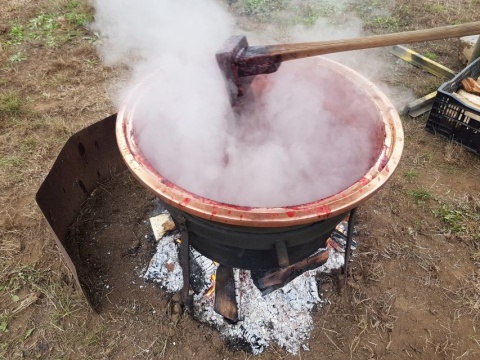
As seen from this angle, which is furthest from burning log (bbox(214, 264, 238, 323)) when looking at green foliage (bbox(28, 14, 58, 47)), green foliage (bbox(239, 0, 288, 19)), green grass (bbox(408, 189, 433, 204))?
green foliage (bbox(239, 0, 288, 19))

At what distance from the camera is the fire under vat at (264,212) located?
1430 millimetres

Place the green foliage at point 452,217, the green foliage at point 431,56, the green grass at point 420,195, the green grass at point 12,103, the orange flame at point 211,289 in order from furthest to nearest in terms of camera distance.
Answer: the green foliage at point 431,56
the green grass at point 12,103
the green grass at point 420,195
the green foliage at point 452,217
the orange flame at point 211,289

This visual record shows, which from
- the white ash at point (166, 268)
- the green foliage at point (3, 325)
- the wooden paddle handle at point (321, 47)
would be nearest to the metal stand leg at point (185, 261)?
the white ash at point (166, 268)

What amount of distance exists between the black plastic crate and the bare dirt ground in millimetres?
93

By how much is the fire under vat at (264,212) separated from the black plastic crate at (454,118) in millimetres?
1828

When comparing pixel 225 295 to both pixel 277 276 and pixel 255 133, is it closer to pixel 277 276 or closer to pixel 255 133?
pixel 277 276

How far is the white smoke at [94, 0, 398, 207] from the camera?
6.42 feet

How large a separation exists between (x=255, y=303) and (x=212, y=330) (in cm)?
32

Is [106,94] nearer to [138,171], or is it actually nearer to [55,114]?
[55,114]

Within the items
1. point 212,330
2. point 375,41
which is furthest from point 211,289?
point 375,41

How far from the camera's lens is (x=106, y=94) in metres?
4.09

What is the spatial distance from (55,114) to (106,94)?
576mm

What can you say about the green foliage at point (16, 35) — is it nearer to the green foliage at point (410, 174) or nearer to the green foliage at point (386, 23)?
the green foliage at point (386, 23)

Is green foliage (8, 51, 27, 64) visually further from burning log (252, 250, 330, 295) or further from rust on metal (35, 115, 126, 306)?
burning log (252, 250, 330, 295)
